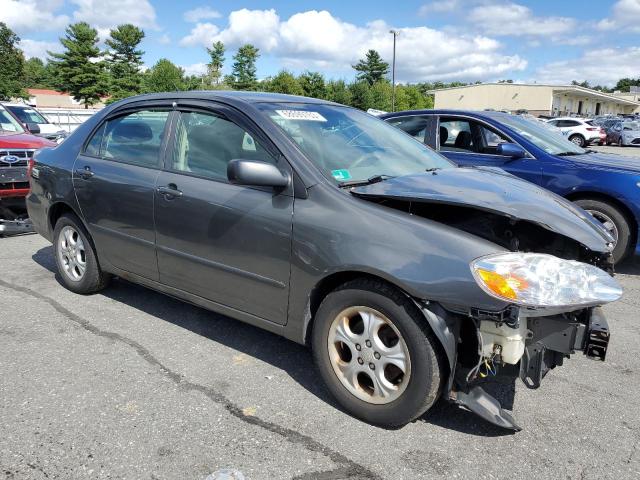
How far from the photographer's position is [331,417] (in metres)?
2.80

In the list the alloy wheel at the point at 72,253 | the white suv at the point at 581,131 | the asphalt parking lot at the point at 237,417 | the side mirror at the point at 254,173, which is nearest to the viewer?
the asphalt parking lot at the point at 237,417

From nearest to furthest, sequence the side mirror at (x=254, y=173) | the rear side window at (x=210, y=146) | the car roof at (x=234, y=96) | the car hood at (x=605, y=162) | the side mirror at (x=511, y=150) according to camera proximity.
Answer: the side mirror at (x=254, y=173), the rear side window at (x=210, y=146), the car roof at (x=234, y=96), the car hood at (x=605, y=162), the side mirror at (x=511, y=150)

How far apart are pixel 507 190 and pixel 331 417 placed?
162 cm

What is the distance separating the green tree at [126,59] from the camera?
2395 inches

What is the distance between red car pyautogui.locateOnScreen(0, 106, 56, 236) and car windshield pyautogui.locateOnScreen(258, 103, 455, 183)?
167 inches

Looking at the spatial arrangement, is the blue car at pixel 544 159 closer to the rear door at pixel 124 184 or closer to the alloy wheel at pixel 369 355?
the alloy wheel at pixel 369 355

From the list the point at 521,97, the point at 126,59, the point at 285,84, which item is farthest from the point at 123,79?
the point at 521,97

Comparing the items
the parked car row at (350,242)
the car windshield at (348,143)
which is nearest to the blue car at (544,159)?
the car windshield at (348,143)

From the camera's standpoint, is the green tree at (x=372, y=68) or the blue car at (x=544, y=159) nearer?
the blue car at (x=544, y=159)

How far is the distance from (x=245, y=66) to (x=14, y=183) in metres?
69.9

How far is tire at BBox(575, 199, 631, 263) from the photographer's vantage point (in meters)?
5.40

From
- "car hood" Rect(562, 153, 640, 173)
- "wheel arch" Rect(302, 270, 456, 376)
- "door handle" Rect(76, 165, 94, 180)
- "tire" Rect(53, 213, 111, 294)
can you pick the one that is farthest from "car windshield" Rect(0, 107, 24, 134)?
"car hood" Rect(562, 153, 640, 173)

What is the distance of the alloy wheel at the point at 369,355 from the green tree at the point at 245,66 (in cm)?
7072

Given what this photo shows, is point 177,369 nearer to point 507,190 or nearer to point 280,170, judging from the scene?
point 280,170
